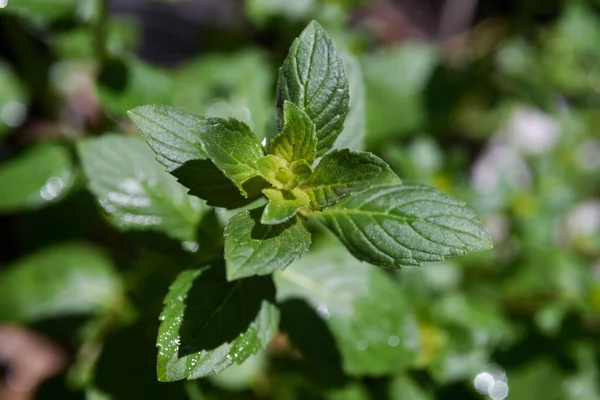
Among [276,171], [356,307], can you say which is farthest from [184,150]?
[356,307]

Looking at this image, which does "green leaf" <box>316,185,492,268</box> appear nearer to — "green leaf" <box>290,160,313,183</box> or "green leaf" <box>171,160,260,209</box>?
"green leaf" <box>290,160,313,183</box>

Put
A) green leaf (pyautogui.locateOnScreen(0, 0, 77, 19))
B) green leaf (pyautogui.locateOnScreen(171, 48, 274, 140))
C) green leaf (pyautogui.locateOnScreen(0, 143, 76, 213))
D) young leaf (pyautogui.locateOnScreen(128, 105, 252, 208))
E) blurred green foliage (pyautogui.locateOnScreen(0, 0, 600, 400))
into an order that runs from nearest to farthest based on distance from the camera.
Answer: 1. young leaf (pyautogui.locateOnScreen(128, 105, 252, 208))
2. blurred green foliage (pyautogui.locateOnScreen(0, 0, 600, 400))
3. green leaf (pyautogui.locateOnScreen(0, 0, 77, 19))
4. green leaf (pyautogui.locateOnScreen(0, 143, 76, 213))
5. green leaf (pyautogui.locateOnScreen(171, 48, 274, 140))

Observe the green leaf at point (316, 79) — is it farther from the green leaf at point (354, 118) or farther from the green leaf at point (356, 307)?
the green leaf at point (356, 307)

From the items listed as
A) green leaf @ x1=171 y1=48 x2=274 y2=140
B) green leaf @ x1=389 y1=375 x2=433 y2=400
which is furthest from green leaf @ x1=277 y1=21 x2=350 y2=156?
green leaf @ x1=389 y1=375 x2=433 y2=400

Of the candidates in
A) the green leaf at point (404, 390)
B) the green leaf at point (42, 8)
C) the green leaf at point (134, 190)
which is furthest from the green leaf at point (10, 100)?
the green leaf at point (404, 390)

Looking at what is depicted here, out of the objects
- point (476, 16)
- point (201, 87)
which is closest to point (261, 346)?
point (201, 87)

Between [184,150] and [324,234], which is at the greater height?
[184,150]

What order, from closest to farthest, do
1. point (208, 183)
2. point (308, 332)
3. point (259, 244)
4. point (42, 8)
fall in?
point (259, 244), point (208, 183), point (308, 332), point (42, 8)

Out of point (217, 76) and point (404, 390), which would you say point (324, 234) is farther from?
point (217, 76)
